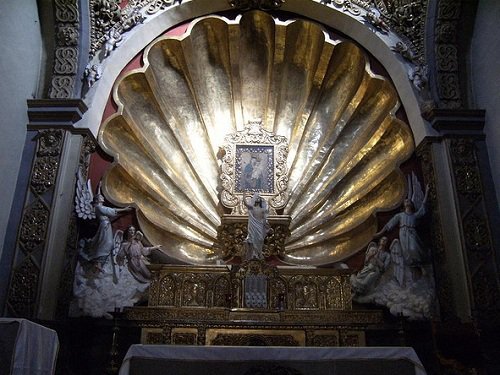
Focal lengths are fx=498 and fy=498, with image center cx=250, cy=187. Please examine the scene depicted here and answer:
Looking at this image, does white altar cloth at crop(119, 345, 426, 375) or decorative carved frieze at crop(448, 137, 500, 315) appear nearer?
white altar cloth at crop(119, 345, 426, 375)

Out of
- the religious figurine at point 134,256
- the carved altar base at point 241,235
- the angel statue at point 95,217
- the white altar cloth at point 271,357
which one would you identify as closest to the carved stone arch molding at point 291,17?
the angel statue at point 95,217

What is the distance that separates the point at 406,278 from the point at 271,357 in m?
3.08

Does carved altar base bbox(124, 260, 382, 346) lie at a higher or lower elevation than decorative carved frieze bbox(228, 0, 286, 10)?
lower

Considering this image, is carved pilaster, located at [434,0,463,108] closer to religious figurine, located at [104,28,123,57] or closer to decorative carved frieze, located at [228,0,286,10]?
decorative carved frieze, located at [228,0,286,10]

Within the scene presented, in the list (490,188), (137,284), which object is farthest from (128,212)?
(490,188)

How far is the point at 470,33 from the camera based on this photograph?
7062mm

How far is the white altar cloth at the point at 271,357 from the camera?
3.71 m

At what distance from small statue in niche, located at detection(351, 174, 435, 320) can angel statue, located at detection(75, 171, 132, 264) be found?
3204 millimetres

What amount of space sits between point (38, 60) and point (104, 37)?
3.20 feet

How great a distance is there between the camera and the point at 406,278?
6.22 m

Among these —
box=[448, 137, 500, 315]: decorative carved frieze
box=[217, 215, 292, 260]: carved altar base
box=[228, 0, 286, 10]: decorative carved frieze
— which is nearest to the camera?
box=[448, 137, 500, 315]: decorative carved frieze

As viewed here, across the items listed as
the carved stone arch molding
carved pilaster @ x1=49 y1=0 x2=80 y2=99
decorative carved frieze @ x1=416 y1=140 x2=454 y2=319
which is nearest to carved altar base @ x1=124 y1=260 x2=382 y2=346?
decorative carved frieze @ x1=416 y1=140 x2=454 y2=319

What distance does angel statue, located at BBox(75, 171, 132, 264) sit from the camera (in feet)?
20.3

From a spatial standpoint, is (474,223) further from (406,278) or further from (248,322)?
(248,322)
